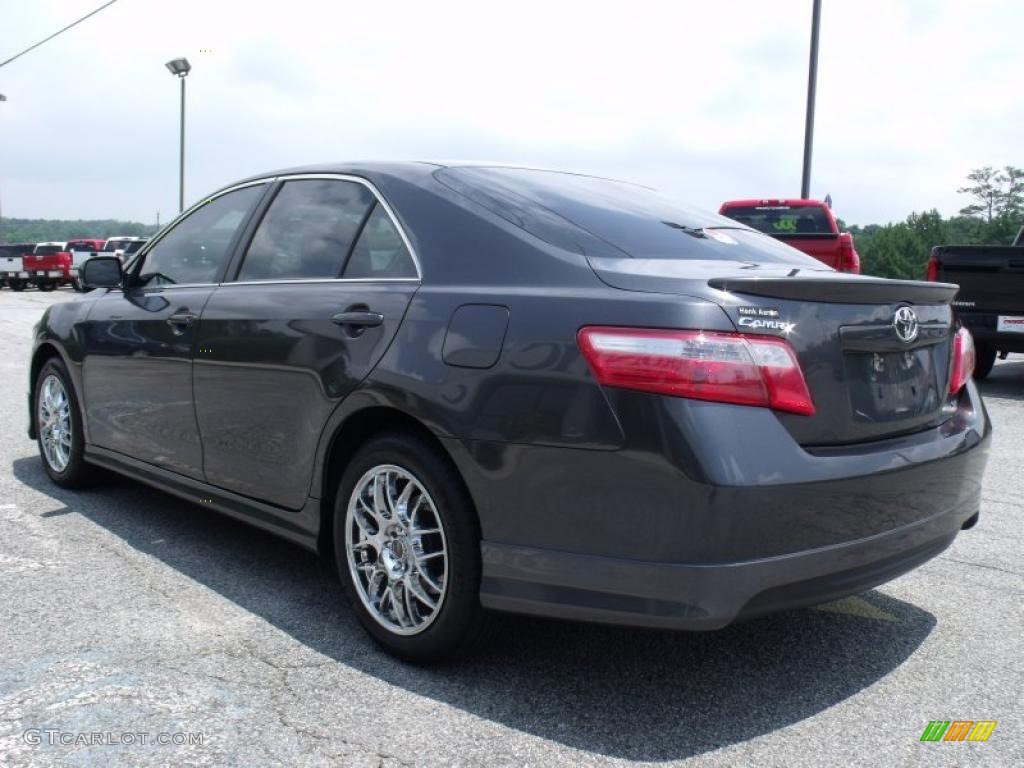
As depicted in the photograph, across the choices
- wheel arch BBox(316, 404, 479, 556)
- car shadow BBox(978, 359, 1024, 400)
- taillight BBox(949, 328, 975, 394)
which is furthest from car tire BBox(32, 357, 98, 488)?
car shadow BBox(978, 359, 1024, 400)

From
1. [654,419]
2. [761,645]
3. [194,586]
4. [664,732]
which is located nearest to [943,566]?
[761,645]

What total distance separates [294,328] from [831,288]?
178 cm

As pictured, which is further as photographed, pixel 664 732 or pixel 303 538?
pixel 303 538

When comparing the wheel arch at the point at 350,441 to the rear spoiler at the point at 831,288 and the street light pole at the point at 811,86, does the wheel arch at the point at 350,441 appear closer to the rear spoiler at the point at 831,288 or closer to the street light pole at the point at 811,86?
the rear spoiler at the point at 831,288

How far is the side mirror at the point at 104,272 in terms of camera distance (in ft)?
15.9

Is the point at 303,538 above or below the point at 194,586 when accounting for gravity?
above

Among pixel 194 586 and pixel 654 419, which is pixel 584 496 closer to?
pixel 654 419

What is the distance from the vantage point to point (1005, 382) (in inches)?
442


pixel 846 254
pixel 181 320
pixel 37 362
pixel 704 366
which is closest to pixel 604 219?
pixel 704 366

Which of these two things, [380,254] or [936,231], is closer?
[380,254]

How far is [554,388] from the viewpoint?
8.88 feet

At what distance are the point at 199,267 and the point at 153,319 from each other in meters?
0.30

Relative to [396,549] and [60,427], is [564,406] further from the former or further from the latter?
[60,427]

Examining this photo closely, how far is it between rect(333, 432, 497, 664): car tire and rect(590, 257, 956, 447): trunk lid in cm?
78
